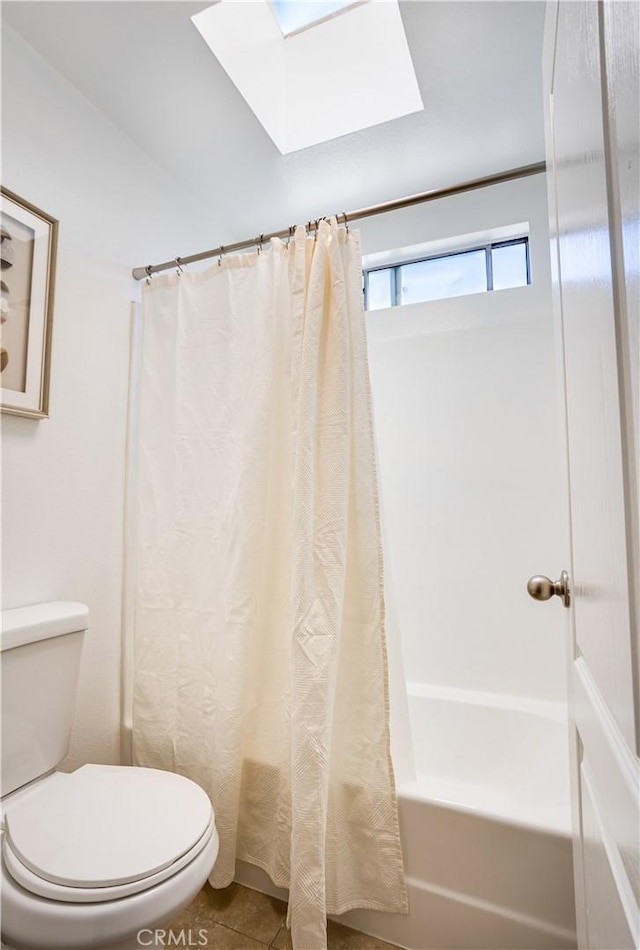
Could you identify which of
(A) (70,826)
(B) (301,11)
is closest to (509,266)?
(B) (301,11)

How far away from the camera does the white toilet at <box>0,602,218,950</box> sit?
0.90 m

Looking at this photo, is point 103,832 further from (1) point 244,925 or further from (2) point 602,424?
(2) point 602,424

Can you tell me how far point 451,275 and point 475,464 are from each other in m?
0.89

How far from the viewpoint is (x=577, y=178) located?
657mm

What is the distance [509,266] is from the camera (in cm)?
214

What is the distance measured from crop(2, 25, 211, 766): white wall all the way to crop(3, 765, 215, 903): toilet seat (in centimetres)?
40

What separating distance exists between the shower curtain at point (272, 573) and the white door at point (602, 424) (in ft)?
1.99

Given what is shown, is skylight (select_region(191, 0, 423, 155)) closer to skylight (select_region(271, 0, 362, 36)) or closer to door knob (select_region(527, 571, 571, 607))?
skylight (select_region(271, 0, 362, 36))

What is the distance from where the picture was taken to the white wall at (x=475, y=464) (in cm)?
196

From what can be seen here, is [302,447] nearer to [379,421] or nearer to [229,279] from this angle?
[229,279]

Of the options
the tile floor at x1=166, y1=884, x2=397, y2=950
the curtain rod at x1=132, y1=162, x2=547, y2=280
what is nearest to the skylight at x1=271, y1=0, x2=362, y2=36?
the curtain rod at x1=132, y1=162, x2=547, y2=280

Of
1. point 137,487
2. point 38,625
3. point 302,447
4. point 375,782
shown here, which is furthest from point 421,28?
point 375,782

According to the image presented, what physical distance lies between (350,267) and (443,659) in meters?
1.59

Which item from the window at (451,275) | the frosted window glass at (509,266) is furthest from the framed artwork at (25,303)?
the frosted window glass at (509,266)
